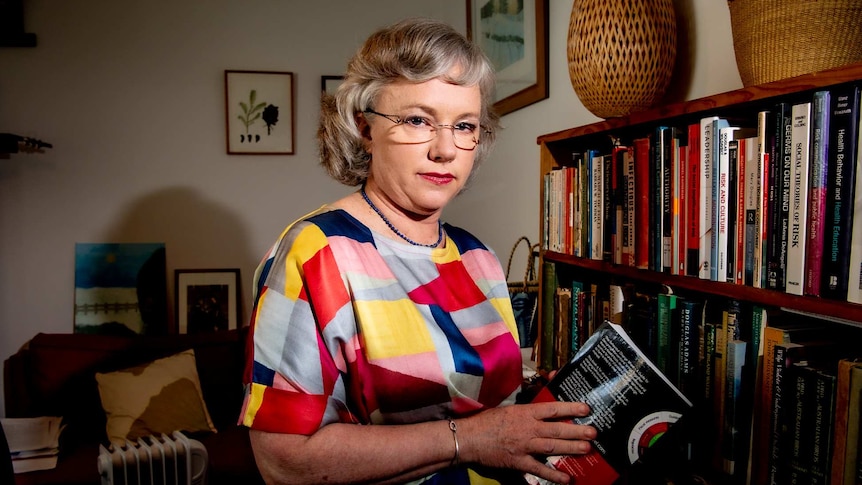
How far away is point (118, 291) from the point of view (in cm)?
290

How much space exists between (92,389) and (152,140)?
1.25 m

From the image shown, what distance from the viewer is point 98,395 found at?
2471 mm

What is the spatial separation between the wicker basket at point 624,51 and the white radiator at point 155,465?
1.74 meters

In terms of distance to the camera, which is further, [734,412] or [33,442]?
[33,442]

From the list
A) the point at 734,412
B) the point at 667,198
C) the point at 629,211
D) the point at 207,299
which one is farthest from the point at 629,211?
the point at 207,299

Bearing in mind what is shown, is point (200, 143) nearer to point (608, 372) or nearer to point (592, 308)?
point (592, 308)

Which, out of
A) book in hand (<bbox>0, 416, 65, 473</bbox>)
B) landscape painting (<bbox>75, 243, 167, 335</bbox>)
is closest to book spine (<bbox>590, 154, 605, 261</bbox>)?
book in hand (<bbox>0, 416, 65, 473</bbox>)

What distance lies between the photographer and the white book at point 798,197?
0.83 meters

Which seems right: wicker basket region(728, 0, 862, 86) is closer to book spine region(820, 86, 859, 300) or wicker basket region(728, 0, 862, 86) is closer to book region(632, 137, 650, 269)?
book spine region(820, 86, 859, 300)

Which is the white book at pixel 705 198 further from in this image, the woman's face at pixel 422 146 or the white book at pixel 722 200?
the woman's face at pixel 422 146

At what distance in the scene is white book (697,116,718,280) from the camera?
1019mm

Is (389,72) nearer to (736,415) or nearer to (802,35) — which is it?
(802,35)

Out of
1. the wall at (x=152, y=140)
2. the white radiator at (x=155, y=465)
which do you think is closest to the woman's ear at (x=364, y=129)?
the white radiator at (x=155, y=465)

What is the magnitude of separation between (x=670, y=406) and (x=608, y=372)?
0.10 m
